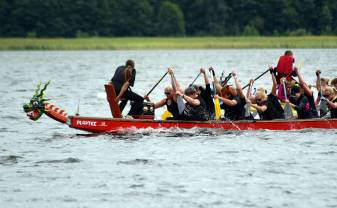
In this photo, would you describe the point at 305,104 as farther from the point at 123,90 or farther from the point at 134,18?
the point at 134,18

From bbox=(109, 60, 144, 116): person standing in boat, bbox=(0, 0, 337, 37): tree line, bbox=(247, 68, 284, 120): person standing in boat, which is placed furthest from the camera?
bbox=(0, 0, 337, 37): tree line

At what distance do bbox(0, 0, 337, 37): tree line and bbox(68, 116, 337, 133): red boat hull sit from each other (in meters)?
87.2

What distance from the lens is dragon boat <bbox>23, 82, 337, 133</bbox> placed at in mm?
21906

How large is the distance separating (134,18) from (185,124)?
96237 mm

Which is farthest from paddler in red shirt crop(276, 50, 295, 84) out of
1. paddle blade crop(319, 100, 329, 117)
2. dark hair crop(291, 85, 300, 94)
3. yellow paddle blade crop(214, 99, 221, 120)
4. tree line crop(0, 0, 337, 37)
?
tree line crop(0, 0, 337, 37)

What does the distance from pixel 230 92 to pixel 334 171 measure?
17.3 ft

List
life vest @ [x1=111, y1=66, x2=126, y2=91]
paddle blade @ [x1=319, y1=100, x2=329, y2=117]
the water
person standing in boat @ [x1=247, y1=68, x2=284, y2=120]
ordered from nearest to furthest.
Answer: the water → person standing in boat @ [x1=247, y1=68, x2=284, y2=120] → life vest @ [x1=111, y1=66, x2=126, y2=91] → paddle blade @ [x1=319, y1=100, x2=329, y2=117]

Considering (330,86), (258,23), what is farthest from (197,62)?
(330,86)

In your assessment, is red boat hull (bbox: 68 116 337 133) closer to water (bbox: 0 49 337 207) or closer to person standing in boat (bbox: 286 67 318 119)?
water (bbox: 0 49 337 207)

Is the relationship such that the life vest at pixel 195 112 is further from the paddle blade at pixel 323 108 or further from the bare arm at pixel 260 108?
the paddle blade at pixel 323 108

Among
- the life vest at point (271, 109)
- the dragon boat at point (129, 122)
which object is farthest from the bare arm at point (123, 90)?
the life vest at point (271, 109)

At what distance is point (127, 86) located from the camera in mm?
22922

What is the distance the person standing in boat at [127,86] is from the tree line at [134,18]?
87583 mm

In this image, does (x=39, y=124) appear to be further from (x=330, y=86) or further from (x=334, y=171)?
(x=334, y=171)
